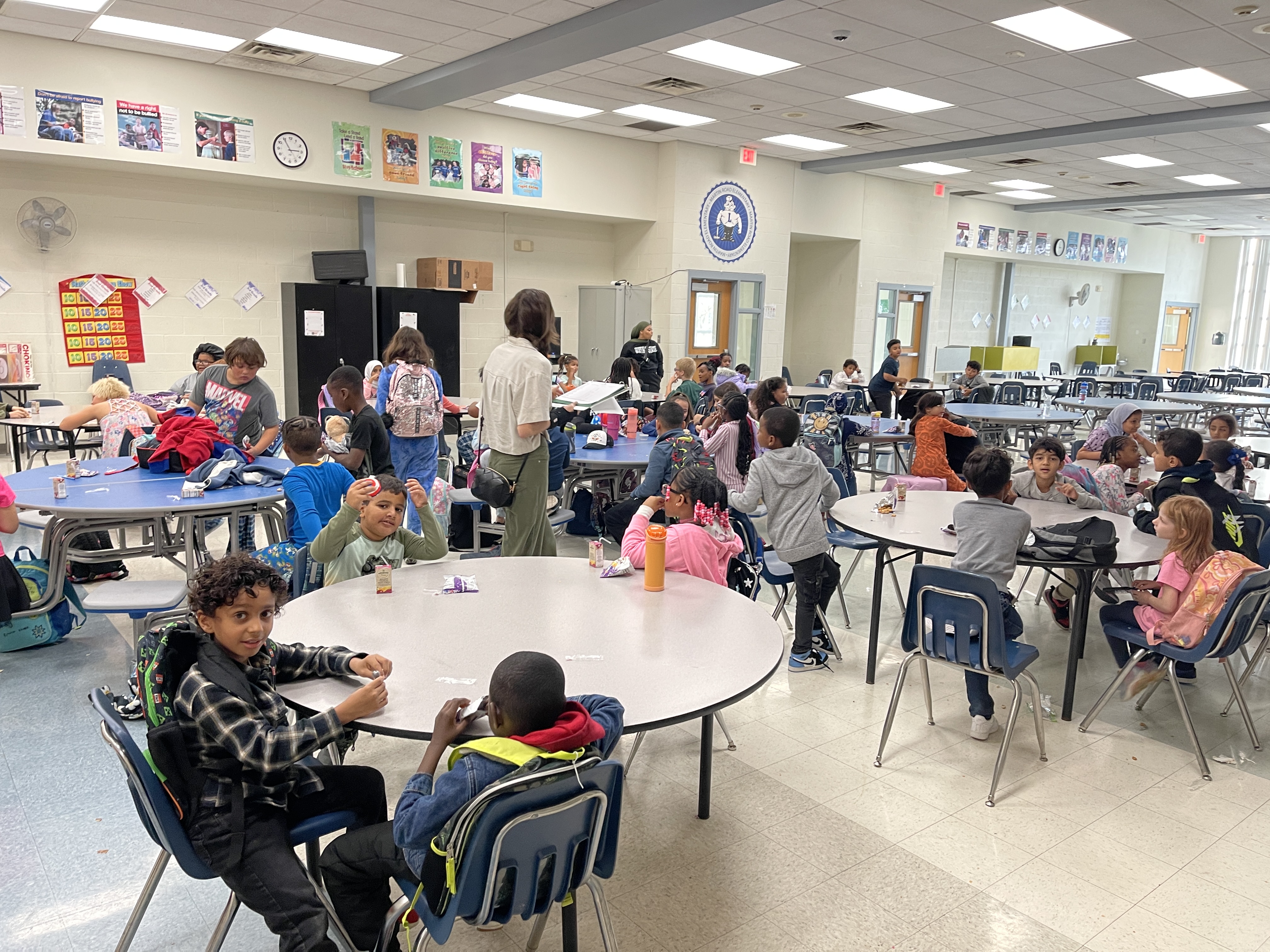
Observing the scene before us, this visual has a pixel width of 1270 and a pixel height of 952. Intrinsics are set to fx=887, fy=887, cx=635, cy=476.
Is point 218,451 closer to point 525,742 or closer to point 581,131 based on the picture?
point 525,742

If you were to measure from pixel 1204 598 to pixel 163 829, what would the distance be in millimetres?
3424

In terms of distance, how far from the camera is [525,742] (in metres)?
1.73

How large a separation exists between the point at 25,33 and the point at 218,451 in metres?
4.81

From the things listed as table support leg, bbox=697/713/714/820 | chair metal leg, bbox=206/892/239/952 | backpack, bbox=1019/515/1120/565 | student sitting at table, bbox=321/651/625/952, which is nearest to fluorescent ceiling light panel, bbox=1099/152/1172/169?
backpack, bbox=1019/515/1120/565

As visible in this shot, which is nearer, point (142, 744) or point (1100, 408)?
point (142, 744)

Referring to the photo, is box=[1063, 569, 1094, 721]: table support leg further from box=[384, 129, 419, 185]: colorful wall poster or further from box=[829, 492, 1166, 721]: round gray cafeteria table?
box=[384, 129, 419, 185]: colorful wall poster

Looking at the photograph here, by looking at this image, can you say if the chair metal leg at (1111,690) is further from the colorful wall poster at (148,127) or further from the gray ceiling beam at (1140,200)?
the gray ceiling beam at (1140,200)

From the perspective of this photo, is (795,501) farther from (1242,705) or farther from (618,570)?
(1242,705)

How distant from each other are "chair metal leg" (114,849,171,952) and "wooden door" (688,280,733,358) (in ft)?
32.9

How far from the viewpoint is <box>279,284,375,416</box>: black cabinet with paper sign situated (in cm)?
890

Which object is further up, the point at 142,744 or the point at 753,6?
the point at 753,6

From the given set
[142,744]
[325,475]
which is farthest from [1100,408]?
[142,744]

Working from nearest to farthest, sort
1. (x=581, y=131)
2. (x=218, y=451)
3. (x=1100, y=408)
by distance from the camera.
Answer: (x=218, y=451) < (x=581, y=131) < (x=1100, y=408)

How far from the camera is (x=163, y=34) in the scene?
6934 millimetres
